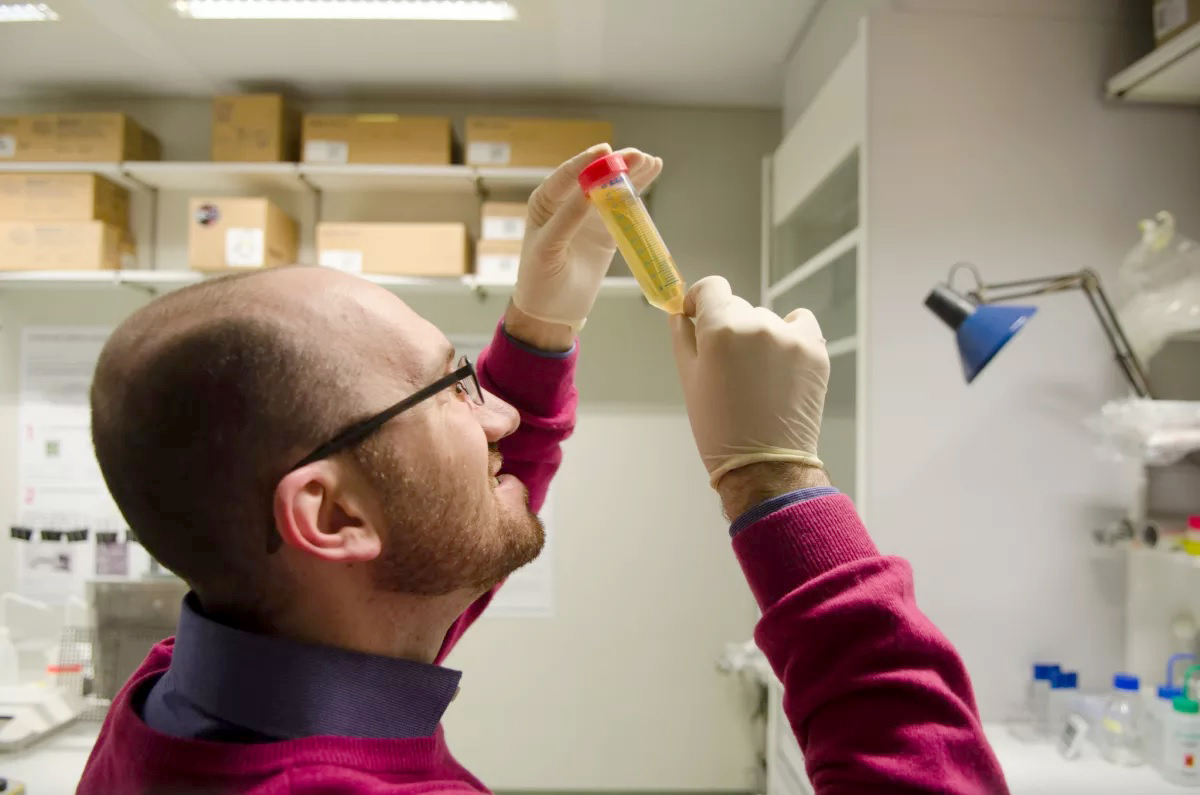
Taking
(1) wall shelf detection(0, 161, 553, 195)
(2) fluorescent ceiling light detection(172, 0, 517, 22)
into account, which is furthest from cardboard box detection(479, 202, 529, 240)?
(2) fluorescent ceiling light detection(172, 0, 517, 22)

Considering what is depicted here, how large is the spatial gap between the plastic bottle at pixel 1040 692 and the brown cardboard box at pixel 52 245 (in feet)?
9.86

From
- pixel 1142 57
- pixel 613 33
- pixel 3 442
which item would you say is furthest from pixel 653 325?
pixel 3 442

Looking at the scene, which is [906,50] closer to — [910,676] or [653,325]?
[653,325]

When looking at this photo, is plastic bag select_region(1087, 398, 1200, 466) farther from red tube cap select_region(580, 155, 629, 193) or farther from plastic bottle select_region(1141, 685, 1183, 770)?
red tube cap select_region(580, 155, 629, 193)

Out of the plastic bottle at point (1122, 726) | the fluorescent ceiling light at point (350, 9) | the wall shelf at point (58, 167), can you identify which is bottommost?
the plastic bottle at point (1122, 726)

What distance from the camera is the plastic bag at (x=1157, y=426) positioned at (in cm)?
152

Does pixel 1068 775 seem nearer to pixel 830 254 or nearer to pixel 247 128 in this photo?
pixel 830 254

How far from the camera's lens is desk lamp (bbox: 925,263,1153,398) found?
1.42 meters

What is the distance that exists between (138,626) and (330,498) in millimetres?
1664

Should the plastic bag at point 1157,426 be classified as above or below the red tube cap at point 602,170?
below

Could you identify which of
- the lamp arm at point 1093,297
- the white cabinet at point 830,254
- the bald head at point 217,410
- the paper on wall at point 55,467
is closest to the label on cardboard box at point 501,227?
the white cabinet at point 830,254

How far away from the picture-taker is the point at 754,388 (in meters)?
0.79

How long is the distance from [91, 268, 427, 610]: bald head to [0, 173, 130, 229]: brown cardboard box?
2229 mm

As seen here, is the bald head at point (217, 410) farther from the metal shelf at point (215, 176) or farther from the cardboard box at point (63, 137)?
the cardboard box at point (63, 137)
